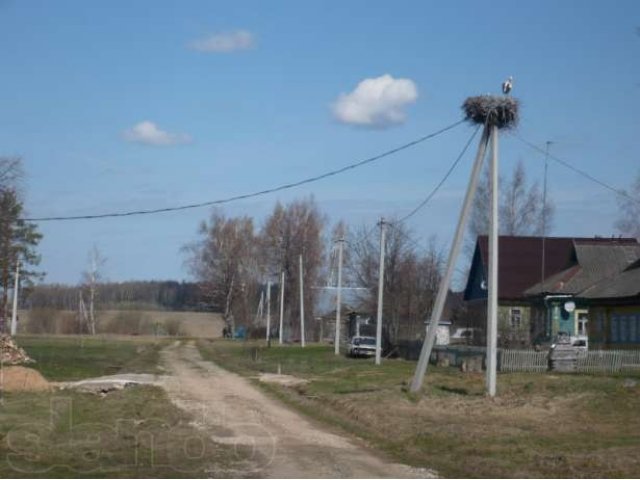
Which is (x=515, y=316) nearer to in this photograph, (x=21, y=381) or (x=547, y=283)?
(x=547, y=283)

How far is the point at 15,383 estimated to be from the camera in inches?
1112

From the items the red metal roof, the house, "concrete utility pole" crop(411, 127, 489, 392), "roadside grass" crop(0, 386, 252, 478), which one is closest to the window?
the house

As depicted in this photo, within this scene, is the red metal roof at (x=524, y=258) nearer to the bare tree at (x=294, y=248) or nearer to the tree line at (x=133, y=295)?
the bare tree at (x=294, y=248)

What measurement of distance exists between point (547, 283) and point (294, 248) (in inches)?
1959

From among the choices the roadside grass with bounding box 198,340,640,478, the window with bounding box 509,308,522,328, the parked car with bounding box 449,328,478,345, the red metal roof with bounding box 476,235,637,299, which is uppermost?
the red metal roof with bounding box 476,235,637,299

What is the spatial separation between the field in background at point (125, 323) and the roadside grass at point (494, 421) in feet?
261

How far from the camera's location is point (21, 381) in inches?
1122

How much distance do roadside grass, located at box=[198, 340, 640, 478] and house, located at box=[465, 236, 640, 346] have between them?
16660 millimetres

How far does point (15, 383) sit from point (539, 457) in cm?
1790

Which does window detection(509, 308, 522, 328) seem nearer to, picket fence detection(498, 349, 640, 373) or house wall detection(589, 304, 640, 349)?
house wall detection(589, 304, 640, 349)

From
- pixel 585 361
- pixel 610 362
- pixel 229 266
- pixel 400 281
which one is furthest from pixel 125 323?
pixel 610 362

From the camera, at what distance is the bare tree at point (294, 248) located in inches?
3967

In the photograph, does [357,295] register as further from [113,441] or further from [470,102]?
[113,441]

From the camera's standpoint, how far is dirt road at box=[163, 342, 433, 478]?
13.7m
